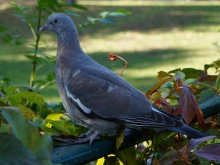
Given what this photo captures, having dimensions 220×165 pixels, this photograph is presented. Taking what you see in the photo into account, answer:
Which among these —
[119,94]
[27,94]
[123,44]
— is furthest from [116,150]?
[123,44]

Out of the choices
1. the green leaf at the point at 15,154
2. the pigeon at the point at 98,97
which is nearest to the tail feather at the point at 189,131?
the pigeon at the point at 98,97

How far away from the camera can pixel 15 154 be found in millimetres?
852

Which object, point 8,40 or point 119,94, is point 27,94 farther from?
point 8,40

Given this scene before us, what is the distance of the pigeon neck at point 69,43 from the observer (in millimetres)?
2250

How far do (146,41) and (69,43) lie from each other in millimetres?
11766

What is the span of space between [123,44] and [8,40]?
10.8 metres

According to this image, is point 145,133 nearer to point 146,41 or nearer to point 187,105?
point 187,105

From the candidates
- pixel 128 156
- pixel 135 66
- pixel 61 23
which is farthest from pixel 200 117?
pixel 135 66

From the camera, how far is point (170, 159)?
1478 mm

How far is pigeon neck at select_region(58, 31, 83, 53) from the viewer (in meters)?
2.25

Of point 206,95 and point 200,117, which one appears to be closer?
point 200,117

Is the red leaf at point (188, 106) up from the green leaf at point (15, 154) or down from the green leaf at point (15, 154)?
down

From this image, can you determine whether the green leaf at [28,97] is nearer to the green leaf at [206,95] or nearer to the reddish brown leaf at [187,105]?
the reddish brown leaf at [187,105]

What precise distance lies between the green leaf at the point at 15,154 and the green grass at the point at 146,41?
703 cm
